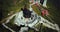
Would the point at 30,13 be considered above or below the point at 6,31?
above

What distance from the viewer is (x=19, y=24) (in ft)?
4.75

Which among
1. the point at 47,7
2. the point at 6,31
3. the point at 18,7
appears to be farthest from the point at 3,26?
the point at 47,7

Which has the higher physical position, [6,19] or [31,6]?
[31,6]

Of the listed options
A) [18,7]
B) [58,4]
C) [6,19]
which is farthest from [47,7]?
[6,19]

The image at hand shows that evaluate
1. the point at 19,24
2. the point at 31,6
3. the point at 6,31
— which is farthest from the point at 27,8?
the point at 6,31

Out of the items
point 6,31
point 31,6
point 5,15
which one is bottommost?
point 6,31

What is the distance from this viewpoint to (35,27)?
146cm

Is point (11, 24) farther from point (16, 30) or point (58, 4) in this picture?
point (58, 4)

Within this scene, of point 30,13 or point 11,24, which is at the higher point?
point 30,13

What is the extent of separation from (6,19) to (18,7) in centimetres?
13

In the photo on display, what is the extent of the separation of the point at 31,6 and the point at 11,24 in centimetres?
21

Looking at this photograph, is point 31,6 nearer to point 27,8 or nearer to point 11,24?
point 27,8

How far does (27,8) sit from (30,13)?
5cm

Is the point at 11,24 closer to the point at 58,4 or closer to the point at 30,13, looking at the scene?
the point at 30,13
